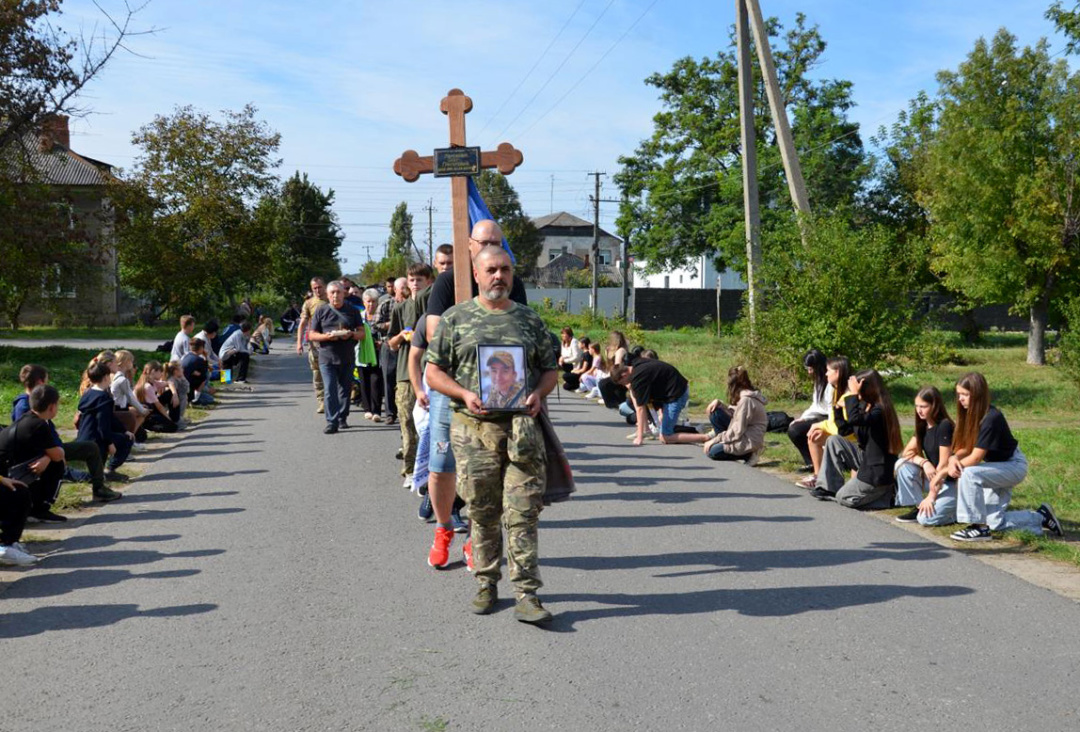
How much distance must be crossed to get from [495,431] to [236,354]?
17.5m

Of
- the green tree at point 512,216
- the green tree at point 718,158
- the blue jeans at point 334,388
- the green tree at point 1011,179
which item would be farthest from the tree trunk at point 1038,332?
the green tree at point 512,216

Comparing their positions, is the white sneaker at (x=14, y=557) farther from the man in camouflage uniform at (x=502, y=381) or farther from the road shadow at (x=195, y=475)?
the road shadow at (x=195, y=475)

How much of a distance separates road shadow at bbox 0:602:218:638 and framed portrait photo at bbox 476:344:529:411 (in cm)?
191

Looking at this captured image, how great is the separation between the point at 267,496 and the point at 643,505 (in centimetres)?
328

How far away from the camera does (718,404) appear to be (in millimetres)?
12859

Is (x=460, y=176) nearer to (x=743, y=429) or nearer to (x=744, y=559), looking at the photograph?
(x=744, y=559)

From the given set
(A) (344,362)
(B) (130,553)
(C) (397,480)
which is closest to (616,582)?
(B) (130,553)

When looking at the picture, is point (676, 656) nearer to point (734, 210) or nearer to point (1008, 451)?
Answer: point (1008, 451)

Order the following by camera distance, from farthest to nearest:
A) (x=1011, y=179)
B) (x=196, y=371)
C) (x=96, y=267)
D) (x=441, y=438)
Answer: (x=96, y=267) < (x=1011, y=179) < (x=196, y=371) < (x=441, y=438)

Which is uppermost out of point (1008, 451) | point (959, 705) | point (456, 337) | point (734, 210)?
point (734, 210)

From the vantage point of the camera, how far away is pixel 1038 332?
32.2 meters

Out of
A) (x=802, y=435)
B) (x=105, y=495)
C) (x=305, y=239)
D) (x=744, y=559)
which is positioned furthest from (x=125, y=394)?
(x=305, y=239)

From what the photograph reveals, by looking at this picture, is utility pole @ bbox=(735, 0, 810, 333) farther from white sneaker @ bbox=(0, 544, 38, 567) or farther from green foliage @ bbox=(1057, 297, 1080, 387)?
white sneaker @ bbox=(0, 544, 38, 567)

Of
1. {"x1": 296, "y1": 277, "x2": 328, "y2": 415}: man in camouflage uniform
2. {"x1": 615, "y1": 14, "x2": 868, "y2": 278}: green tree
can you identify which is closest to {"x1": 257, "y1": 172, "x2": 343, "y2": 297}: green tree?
{"x1": 615, "y1": 14, "x2": 868, "y2": 278}: green tree
